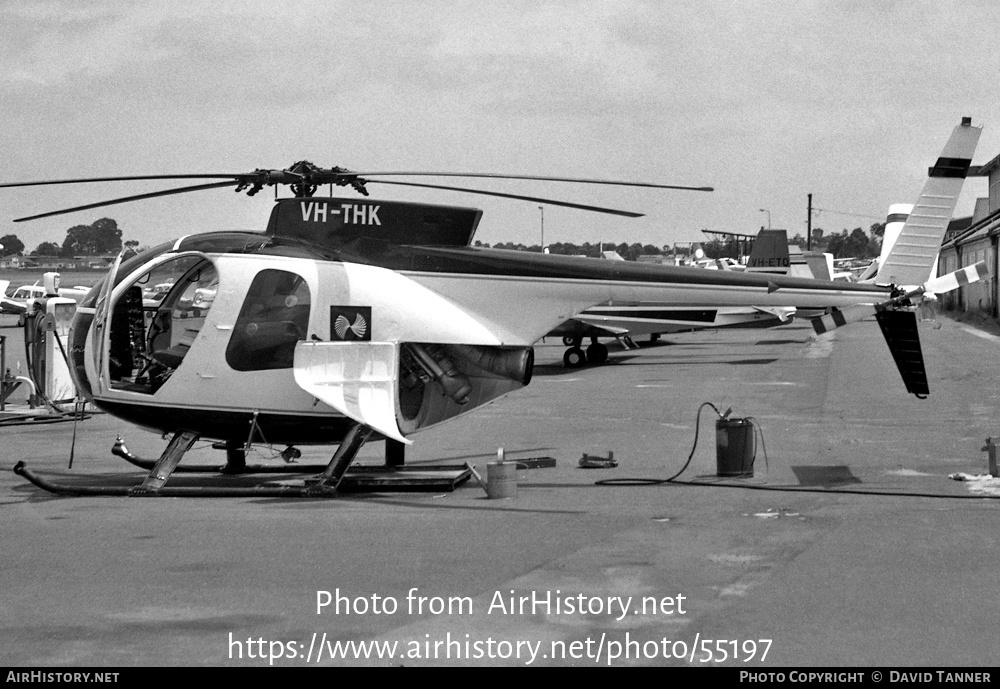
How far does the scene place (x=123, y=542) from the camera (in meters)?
8.91

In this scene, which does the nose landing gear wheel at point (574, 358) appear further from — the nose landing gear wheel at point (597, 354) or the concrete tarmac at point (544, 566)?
the concrete tarmac at point (544, 566)

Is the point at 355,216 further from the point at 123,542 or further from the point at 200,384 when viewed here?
the point at 123,542

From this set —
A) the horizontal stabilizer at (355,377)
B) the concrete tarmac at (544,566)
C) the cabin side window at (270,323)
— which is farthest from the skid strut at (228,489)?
the cabin side window at (270,323)

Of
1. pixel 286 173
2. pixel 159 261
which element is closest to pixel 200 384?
pixel 159 261

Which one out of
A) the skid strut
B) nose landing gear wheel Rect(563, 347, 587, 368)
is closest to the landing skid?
the skid strut

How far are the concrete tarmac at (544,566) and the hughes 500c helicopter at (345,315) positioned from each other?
0.94m

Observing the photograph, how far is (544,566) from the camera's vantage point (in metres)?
7.92

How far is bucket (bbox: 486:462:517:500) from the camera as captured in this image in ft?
35.6


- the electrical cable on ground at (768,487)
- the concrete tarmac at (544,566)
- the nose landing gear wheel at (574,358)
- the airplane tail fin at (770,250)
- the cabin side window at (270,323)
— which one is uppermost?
the airplane tail fin at (770,250)

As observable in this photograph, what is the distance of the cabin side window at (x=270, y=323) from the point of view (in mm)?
11234

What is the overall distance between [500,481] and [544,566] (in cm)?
296

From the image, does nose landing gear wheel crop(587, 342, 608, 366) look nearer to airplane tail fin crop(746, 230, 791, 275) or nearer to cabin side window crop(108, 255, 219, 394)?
airplane tail fin crop(746, 230, 791, 275)

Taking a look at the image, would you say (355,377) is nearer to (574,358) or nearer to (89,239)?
(574,358)

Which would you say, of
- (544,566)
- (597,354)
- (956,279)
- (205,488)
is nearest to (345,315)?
(205,488)
